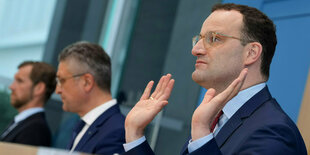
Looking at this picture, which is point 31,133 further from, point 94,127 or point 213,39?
point 213,39

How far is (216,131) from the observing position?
1.64 m

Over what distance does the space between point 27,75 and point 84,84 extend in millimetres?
1123

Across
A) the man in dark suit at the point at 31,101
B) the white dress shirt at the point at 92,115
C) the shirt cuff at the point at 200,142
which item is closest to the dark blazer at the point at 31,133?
the man in dark suit at the point at 31,101

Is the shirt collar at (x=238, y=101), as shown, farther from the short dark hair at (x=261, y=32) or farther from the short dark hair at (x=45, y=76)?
the short dark hair at (x=45, y=76)

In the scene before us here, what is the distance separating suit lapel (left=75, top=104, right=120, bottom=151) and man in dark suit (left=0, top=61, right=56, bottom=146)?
838mm

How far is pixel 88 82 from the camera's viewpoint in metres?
2.81

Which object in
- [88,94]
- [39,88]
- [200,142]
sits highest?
[200,142]

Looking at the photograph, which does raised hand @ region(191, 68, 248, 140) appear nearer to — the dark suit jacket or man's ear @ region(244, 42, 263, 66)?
the dark suit jacket

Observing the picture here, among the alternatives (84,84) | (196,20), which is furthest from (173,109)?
(84,84)

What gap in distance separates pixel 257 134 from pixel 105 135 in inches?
43.7

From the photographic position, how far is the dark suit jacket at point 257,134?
1.37m

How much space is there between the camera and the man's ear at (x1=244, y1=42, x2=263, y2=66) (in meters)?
1.78

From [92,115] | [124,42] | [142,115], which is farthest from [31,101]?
[142,115]

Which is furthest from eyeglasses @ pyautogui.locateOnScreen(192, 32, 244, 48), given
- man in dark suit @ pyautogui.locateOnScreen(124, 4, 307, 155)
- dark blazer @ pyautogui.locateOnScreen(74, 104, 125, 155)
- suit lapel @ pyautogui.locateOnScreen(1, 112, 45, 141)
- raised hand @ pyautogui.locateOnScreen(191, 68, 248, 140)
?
suit lapel @ pyautogui.locateOnScreen(1, 112, 45, 141)
